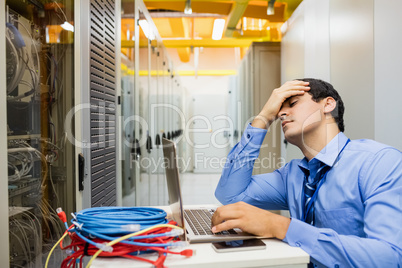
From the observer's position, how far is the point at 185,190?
5.59 meters

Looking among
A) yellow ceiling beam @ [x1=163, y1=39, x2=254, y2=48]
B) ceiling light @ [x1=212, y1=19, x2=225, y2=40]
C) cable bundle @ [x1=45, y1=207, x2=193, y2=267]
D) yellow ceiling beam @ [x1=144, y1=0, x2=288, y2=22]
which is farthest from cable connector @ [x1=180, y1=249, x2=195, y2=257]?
yellow ceiling beam @ [x1=163, y1=39, x2=254, y2=48]

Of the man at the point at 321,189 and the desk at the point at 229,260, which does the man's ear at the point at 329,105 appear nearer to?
the man at the point at 321,189

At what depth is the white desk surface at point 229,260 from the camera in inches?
29.9

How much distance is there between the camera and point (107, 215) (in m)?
0.85

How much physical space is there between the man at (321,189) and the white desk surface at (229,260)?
0.25 ft

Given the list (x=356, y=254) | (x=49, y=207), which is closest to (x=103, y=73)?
(x=49, y=207)

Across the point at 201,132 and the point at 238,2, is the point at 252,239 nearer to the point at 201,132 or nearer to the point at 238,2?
the point at 238,2

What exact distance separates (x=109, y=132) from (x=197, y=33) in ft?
18.7

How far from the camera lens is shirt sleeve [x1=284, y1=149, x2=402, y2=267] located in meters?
0.83

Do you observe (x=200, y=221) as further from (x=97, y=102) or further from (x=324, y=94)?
(x=97, y=102)

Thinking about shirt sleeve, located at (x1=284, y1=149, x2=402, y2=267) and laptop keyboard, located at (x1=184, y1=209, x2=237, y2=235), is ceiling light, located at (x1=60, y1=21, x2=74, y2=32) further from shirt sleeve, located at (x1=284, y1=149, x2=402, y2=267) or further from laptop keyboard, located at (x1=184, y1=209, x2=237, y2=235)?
shirt sleeve, located at (x1=284, y1=149, x2=402, y2=267)

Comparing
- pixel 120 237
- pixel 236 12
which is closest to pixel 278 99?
pixel 120 237

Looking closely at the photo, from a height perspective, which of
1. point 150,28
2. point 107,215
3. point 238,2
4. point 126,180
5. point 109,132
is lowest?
point 126,180

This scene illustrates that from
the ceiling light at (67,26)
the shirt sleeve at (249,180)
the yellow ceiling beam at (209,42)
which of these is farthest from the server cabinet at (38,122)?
the yellow ceiling beam at (209,42)
